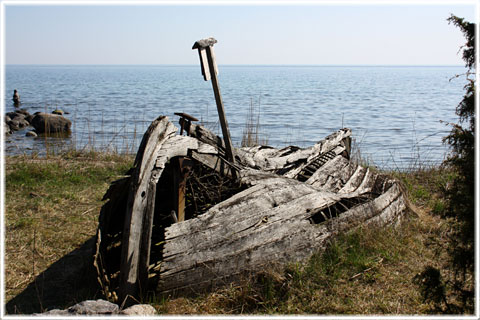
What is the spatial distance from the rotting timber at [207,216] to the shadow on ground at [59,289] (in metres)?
0.23

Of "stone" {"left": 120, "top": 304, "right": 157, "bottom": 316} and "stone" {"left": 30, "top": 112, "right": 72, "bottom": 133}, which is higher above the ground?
"stone" {"left": 30, "top": 112, "right": 72, "bottom": 133}

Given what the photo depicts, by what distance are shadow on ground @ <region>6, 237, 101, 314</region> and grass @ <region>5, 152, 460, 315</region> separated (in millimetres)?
60

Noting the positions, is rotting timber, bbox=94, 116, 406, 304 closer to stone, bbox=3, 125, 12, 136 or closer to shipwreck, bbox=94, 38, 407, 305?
shipwreck, bbox=94, 38, 407, 305

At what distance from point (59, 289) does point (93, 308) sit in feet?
5.05

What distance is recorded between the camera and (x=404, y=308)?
14.2 feet

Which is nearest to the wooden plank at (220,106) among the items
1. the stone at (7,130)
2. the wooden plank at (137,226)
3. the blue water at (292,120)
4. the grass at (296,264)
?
the wooden plank at (137,226)

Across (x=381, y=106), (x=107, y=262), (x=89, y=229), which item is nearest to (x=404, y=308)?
(x=107, y=262)

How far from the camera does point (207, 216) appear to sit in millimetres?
4664

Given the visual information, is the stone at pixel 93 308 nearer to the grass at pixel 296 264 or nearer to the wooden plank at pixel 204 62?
the grass at pixel 296 264

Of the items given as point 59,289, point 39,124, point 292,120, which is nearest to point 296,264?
point 59,289

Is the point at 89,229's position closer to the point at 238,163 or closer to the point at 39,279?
the point at 39,279

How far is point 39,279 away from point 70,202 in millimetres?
2529

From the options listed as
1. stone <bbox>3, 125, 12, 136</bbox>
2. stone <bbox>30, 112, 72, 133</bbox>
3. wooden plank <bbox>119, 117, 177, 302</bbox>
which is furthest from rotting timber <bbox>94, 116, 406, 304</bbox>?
stone <bbox>3, 125, 12, 136</bbox>

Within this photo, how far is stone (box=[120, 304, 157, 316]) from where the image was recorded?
3922 millimetres
